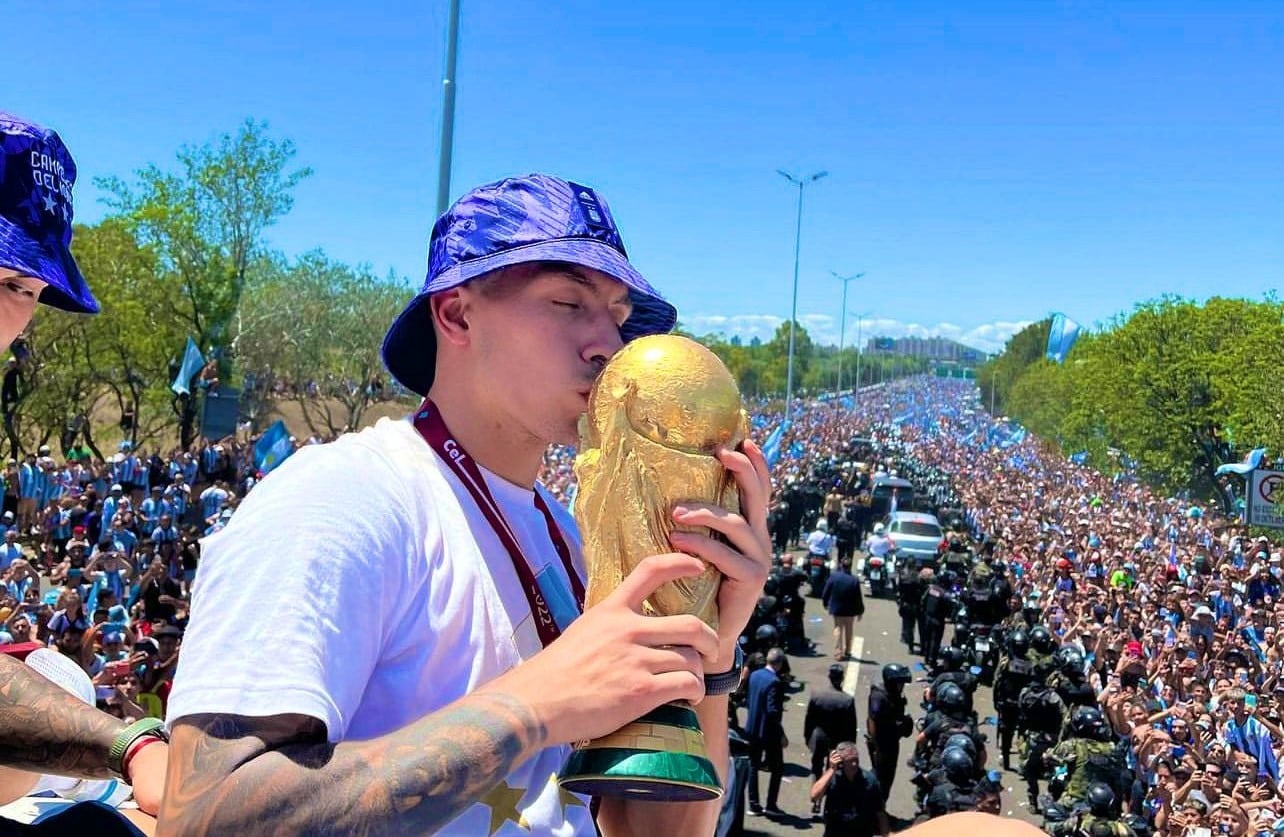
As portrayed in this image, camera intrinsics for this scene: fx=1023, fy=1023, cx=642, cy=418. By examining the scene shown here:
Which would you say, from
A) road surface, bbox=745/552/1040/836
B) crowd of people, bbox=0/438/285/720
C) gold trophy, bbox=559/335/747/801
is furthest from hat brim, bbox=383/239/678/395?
road surface, bbox=745/552/1040/836

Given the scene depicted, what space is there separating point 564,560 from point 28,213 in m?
0.97

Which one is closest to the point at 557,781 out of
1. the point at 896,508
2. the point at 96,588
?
the point at 96,588

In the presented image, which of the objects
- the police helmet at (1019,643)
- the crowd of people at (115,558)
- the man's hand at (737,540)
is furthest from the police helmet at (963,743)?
the man's hand at (737,540)

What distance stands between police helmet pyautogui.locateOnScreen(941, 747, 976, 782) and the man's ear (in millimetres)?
5768

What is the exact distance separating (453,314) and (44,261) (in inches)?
23.6

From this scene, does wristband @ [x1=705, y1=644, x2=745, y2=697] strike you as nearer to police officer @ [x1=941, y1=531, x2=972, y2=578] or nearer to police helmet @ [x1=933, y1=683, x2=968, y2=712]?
police helmet @ [x1=933, y1=683, x2=968, y2=712]

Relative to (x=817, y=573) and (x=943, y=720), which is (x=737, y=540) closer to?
(x=943, y=720)

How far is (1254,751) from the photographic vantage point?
7.49 metres

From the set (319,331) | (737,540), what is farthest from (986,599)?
(319,331)

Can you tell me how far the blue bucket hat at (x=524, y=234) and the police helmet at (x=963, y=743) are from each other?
5836 millimetres

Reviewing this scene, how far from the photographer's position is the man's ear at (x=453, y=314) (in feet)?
5.11

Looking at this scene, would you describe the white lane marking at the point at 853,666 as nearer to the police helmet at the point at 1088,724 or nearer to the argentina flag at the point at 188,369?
the police helmet at the point at 1088,724

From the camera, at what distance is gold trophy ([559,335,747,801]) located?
1.45 m

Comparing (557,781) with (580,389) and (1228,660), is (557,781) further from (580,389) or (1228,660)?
(1228,660)
